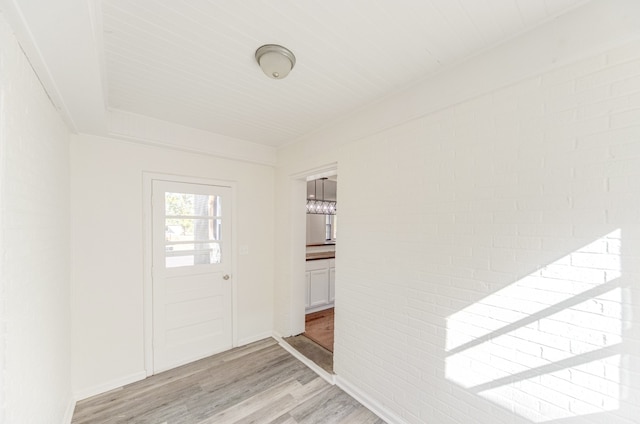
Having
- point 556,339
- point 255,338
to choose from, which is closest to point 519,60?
point 556,339

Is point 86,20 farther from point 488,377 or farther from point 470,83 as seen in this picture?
point 488,377

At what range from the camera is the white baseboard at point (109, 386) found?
2.23 meters

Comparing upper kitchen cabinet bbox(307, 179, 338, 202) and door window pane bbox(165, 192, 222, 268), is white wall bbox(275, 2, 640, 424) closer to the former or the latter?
door window pane bbox(165, 192, 222, 268)

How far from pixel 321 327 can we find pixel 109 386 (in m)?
2.40

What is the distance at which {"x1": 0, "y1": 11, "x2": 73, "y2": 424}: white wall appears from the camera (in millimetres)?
1005

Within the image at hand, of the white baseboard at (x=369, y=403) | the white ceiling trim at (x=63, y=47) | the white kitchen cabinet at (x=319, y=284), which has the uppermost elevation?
the white ceiling trim at (x=63, y=47)

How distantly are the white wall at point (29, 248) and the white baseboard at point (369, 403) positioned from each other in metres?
2.11

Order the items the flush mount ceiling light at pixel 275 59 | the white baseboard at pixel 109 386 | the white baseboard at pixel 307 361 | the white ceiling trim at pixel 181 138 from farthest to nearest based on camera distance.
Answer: the white baseboard at pixel 307 361
the white ceiling trim at pixel 181 138
the white baseboard at pixel 109 386
the flush mount ceiling light at pixel 275 59

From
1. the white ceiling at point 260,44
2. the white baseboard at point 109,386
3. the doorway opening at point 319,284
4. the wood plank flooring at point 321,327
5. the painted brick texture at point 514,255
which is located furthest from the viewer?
the wood plank flooring at point 321,327

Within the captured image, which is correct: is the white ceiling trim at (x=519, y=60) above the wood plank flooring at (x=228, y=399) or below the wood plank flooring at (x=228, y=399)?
above

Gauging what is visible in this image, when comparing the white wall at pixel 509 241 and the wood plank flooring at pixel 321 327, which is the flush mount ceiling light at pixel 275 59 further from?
the wood plank flooring at pixel 321 327

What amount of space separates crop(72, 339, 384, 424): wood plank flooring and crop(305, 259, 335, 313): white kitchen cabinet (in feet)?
4.41

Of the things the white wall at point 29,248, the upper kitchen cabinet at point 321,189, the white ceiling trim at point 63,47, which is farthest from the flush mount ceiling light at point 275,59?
the upper kitchen cabinet at point 321,189

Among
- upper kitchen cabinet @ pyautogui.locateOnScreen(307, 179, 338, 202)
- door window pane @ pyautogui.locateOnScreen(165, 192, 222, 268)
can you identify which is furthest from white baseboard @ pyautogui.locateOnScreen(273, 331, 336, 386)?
upper kitchen cabinet @ pyautogui.locateOnScreen(307, 179, 338, 202)
